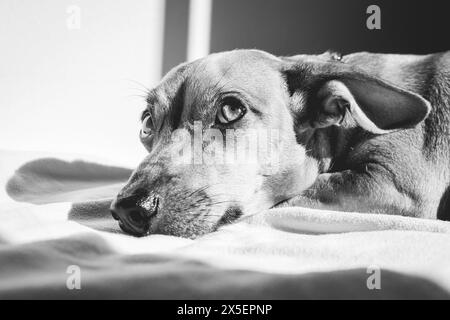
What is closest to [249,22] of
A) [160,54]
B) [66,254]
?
[160,54]

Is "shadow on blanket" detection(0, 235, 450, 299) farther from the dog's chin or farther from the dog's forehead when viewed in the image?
the dog's forehead

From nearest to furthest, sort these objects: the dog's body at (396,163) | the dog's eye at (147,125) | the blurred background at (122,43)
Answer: the dog's body at (396,163)
the dog's eye at (147,125)
the blurred background at (122,43)

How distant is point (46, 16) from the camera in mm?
2559

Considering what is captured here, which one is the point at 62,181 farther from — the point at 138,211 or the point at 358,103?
the point at 358,103

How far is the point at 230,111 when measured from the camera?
166cm

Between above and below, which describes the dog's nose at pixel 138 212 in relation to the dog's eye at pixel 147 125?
below

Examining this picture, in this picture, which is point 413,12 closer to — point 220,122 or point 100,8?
point 220,122

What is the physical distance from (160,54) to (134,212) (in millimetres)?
1437

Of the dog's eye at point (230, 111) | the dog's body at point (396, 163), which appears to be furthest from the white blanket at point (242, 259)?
the dog's eye at point (230, 111)

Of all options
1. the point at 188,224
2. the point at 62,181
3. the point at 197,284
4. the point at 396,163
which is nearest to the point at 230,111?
the point at 188,224

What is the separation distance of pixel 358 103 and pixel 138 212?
84 cm

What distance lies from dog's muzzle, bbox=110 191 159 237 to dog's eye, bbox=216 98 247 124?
0.39 meters

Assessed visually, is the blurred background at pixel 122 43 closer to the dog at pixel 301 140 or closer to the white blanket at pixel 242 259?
the dog at pixel 301 140

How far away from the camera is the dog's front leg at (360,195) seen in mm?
A: 1613
